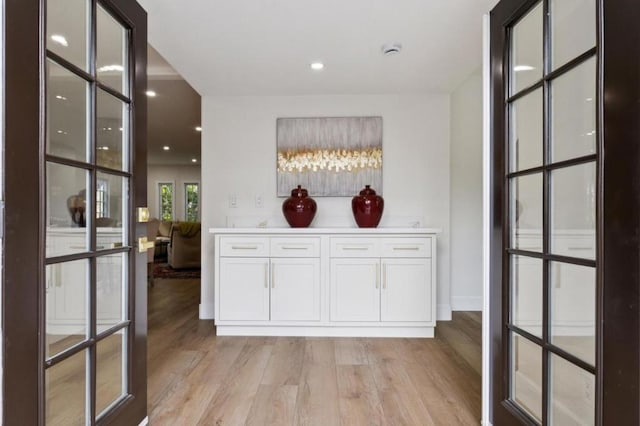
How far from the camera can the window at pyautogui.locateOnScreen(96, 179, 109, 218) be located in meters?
1.36

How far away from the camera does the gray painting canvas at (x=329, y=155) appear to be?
341cm

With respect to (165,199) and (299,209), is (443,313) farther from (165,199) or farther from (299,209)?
(165,199)

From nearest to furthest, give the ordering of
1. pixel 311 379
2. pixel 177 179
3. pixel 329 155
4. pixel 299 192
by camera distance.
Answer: pixel 311 379
pixel 299 192
pixel 329 155
pixel 177 179

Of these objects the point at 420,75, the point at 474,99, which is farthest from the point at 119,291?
the point at 474,99

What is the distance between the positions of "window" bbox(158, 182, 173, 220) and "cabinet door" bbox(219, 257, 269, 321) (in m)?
9.04

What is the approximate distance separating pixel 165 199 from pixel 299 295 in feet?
31.6

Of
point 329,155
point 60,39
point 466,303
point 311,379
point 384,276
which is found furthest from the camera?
point 466,303

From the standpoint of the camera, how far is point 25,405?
0.98 metres

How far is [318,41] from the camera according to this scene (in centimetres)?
229

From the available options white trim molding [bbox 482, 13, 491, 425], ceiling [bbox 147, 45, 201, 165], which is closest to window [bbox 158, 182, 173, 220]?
ceiling [bbox 147, 45, 201, 165]

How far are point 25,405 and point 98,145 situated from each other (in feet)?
2.97

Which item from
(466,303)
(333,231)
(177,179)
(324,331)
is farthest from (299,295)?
(177,179)

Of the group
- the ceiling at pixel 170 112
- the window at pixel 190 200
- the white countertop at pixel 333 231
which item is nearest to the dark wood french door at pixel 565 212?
the white countertop at pixel 333 231

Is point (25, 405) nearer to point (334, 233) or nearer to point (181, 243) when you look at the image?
point (334, 233)
